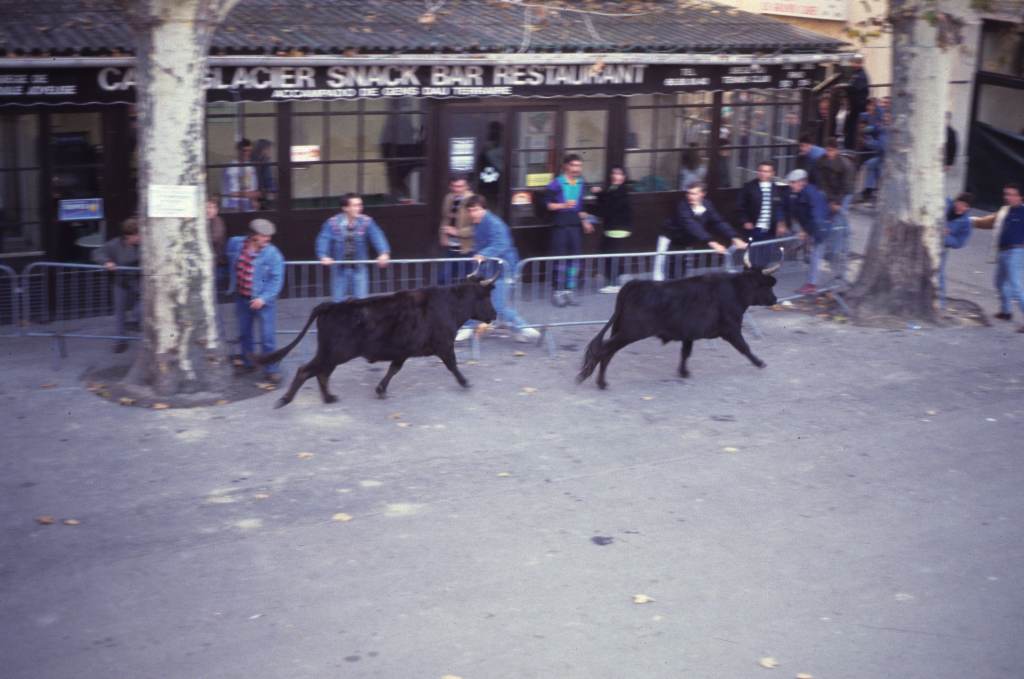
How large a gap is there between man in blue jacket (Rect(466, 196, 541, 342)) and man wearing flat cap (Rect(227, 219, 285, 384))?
2.17m

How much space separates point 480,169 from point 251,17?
128 inches

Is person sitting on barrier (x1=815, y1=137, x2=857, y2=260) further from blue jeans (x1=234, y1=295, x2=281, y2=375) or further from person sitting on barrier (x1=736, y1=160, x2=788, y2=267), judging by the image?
blue jeans (x1=234, y1=295, x2=281, y2=375)

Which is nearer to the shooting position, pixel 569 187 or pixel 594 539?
pixel 594 539

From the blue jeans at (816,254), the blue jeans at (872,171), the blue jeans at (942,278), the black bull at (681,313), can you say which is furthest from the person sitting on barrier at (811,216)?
the blue jeans at (872,171)

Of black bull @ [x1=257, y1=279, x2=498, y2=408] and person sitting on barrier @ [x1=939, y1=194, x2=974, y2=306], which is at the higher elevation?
person sitting on barrier @ [x1=939, y1=194, x2=974, y2=306]

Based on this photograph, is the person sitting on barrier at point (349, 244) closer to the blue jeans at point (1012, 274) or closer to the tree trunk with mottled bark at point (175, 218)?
the tree trunk with mottled bark at point (175, 218)

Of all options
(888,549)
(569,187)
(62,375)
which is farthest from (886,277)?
(62,375)

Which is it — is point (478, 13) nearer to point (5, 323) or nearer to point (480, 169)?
point (480, 169)

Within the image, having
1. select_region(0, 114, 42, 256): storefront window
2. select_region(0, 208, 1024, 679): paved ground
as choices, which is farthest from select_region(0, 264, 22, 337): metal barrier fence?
select_region(0, 114, 42, 256): storefront window

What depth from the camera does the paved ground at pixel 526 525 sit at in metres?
6.96

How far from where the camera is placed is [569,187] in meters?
14.5

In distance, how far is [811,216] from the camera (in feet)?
48.6

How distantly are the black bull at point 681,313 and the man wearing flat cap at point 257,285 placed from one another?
2.92 meters

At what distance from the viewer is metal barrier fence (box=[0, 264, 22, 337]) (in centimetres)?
1234
